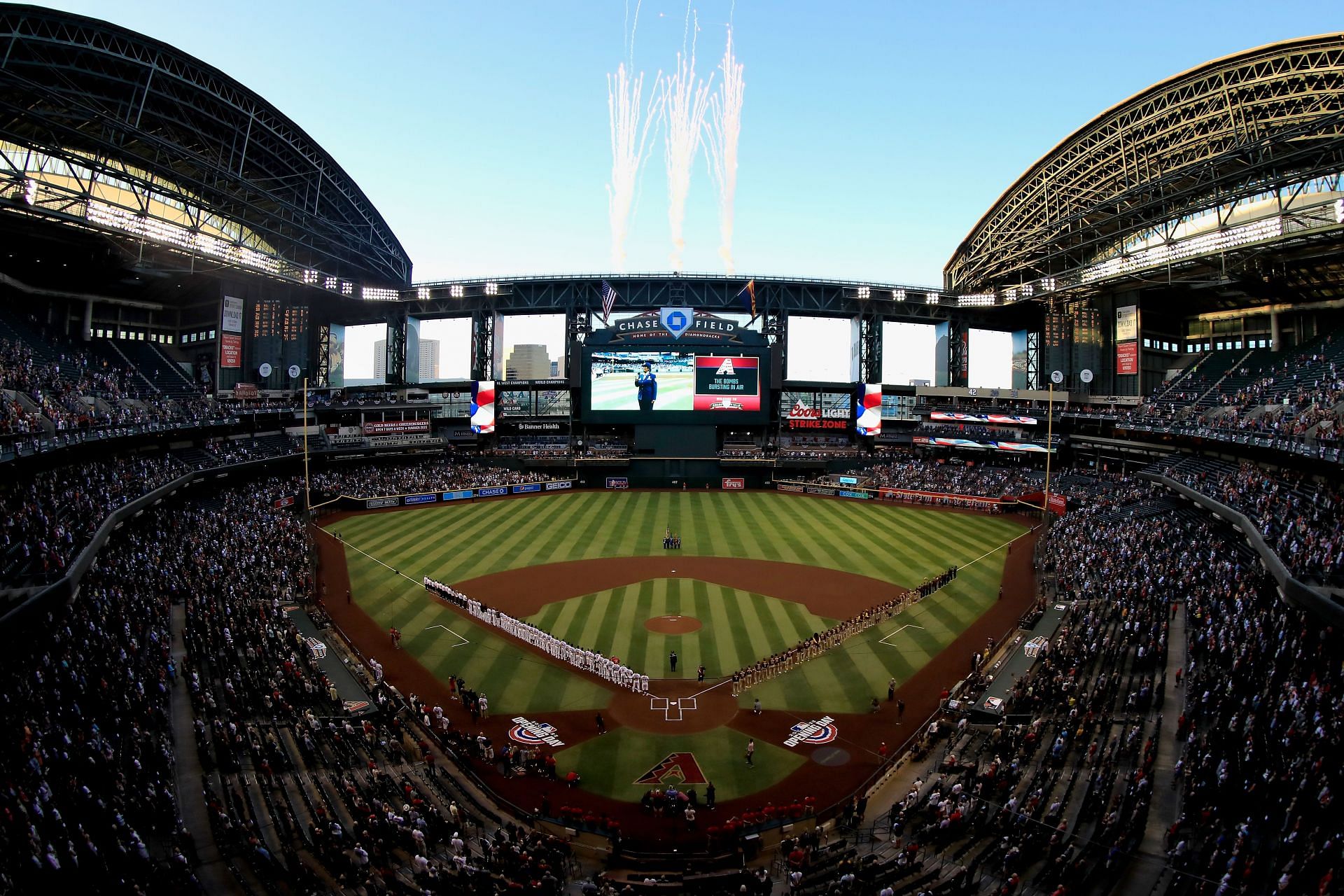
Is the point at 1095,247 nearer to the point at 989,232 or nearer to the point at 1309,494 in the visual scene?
the point at 989,232

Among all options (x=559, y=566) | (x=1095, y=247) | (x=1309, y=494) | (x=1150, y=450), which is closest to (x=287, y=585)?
(x=559, y=566)

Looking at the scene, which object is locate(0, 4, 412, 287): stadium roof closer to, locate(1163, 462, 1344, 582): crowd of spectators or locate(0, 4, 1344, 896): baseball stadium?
locate(0, 4, 1344, 896): baseball stadium

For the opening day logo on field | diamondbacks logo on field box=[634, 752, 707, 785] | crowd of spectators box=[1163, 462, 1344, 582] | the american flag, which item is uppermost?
the american flag

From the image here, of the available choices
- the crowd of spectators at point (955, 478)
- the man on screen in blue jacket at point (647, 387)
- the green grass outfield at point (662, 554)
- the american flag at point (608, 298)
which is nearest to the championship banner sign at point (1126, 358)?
the crowd of spectators at point (955, 478)

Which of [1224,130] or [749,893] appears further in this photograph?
[1224,130]

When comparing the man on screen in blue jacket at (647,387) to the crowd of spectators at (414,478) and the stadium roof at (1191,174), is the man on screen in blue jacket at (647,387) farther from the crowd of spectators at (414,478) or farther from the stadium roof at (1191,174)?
the stadium roof at (1191,174)

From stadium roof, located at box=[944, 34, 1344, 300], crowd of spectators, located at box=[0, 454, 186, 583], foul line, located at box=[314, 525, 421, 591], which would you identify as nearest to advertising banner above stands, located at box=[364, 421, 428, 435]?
foul line, located at box=[314, 525, 421, 591]

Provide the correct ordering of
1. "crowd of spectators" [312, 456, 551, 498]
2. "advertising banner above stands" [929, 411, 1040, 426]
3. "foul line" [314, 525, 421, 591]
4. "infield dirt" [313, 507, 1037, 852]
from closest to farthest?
"infield dirt" [313, 507, 1037, 852]
"foul line" [314, 525, 421, 591]
"crowd of spectators" [312, 456, 551, 498]
"advertising banner above stands" [929, 411, 1040, 426]

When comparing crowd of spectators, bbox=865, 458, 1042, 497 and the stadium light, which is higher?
the stadium light
